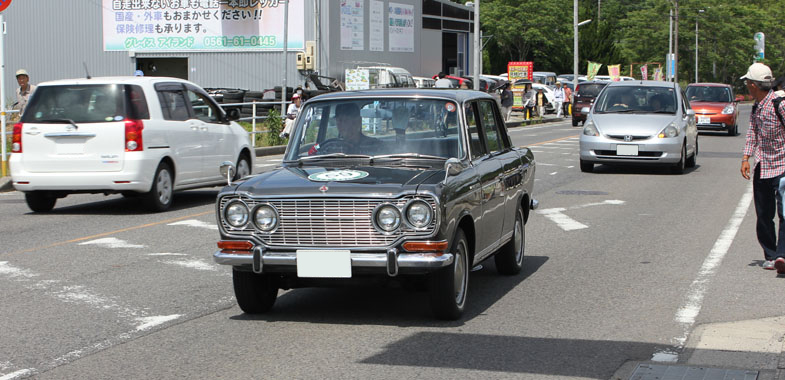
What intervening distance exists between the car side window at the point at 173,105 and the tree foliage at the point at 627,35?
2808 inches

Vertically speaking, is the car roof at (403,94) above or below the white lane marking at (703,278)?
above

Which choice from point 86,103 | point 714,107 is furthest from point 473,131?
point 714,107

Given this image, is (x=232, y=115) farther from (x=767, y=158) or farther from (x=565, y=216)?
(x=767, y=158)

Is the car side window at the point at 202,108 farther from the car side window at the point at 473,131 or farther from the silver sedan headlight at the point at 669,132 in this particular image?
the silver sedan headlight at the point at 669,132

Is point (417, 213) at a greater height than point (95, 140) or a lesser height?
lesser

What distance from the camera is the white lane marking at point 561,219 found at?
40.6 feet

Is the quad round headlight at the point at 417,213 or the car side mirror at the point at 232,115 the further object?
the car side mirror at the point at 232,115

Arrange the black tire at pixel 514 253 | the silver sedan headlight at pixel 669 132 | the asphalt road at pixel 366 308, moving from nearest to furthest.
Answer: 1. the asphalt road at pixel 366 308
2. the black tire at pixel 514 253
3. the silver sedan headlight at pixel 669 132

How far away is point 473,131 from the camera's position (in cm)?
807

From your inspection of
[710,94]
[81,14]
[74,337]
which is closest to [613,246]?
[74,337]

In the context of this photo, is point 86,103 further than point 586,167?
No

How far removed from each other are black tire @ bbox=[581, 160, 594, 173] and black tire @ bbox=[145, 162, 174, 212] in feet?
29.1

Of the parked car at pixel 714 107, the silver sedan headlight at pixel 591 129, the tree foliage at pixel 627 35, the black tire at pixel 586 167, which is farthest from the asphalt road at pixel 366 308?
the tree foliage at pixel 627 35

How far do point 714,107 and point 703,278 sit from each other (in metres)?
25.3
